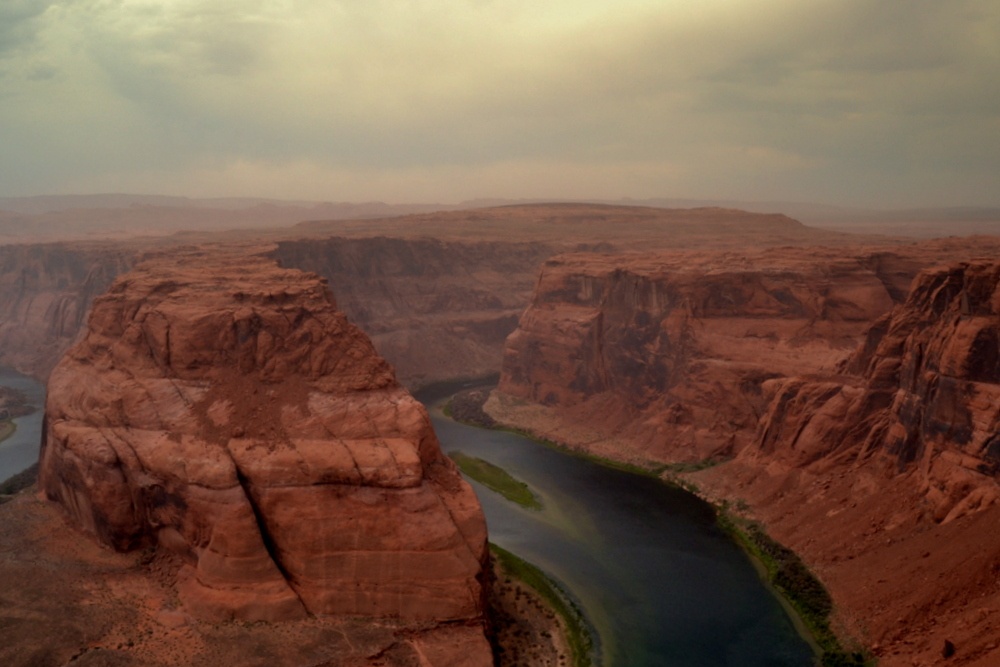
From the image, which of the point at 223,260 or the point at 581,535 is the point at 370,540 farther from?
the point at 223,260

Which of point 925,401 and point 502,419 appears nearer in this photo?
point 925,401

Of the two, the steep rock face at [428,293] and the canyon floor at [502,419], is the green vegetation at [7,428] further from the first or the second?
the steep rock face at [428,293]

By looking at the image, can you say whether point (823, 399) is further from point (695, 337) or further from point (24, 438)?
point (24, 438)

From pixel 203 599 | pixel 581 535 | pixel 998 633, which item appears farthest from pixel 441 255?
pixel 998 633

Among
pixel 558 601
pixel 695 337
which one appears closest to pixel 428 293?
pixel 695 337

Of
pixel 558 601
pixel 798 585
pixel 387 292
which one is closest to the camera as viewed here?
pixel 798 585

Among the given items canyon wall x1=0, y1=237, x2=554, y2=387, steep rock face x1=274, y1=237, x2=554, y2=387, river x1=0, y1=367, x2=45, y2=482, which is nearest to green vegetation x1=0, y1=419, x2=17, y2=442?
river x1=0, y1=367, x2=45, y2=482
